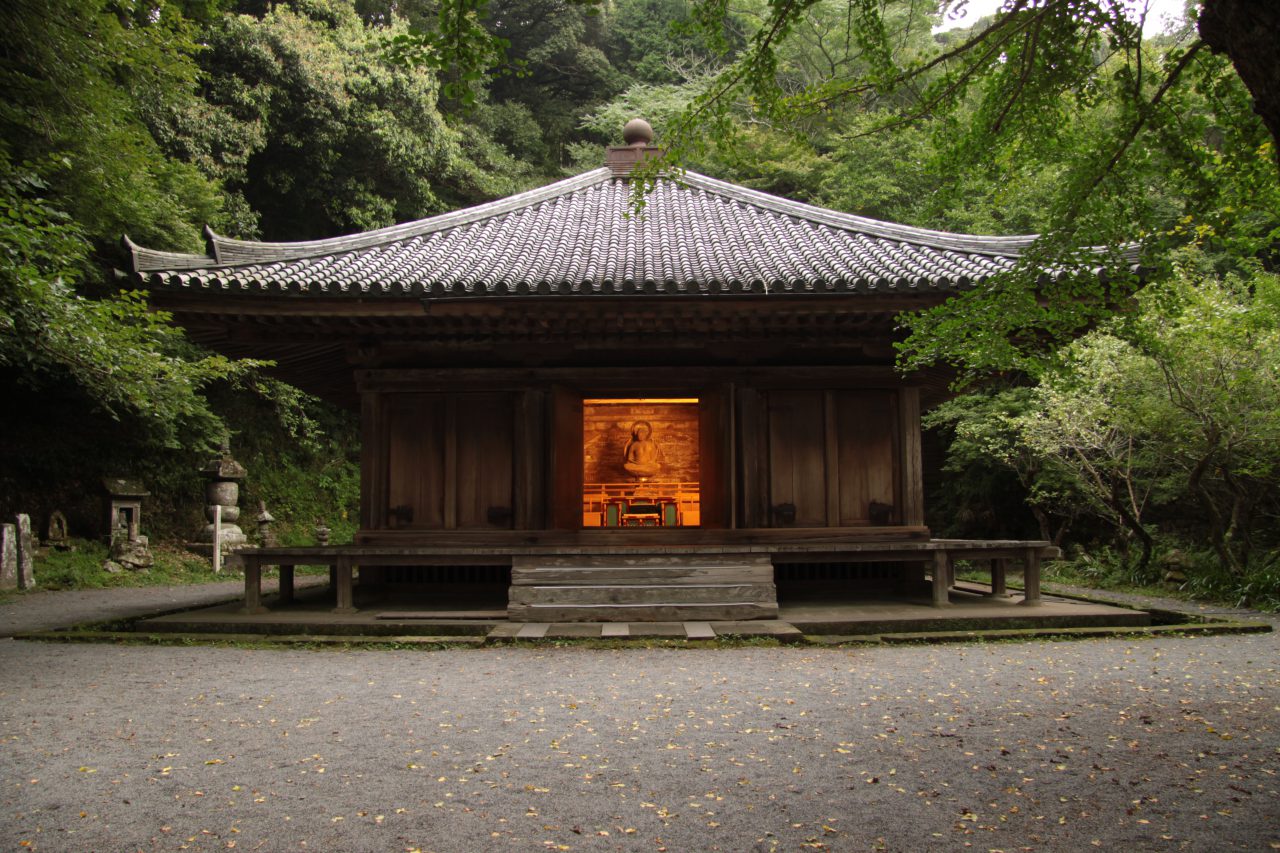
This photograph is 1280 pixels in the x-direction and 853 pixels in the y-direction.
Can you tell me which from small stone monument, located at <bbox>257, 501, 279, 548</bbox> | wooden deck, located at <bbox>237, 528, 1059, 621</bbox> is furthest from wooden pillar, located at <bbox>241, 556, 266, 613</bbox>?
small stone monument, located at <bbox>257, 501, 279, 548</bbox>

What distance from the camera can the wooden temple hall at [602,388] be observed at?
27.1 ft

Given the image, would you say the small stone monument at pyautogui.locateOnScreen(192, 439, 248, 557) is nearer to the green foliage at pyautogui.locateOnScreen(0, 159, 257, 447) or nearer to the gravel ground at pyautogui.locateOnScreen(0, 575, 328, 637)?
the gravel ground at pyautogui.locateOnScreen(0, 575, 328, 637)

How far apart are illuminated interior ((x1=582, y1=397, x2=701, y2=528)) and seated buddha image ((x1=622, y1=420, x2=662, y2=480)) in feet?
0.06

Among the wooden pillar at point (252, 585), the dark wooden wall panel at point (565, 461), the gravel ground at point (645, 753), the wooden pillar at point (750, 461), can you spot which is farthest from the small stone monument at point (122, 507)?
the wooden pillar at point (750, 461)

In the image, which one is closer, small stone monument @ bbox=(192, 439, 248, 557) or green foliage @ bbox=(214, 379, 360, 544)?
small stone monument @ bbox=(192, 439, 248, 557)

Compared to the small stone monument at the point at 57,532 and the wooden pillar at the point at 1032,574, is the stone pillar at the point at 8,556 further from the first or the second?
the wooden pillar at the point at 1032,574

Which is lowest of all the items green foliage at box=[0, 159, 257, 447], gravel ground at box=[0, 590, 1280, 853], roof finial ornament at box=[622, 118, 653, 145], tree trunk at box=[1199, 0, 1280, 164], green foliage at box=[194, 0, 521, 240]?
gravel ground at box=[0, 590, 1280, 853]

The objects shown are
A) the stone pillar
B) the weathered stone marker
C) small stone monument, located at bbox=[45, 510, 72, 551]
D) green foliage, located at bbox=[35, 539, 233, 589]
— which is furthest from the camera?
small stone monument, located at bbox=[45, 510, 72, 551]

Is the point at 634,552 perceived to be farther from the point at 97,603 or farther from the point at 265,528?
the point at 265,528

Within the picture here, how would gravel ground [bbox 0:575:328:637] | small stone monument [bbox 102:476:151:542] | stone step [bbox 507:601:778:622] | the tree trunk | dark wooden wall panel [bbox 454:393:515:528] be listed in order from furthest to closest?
1. small stone monument [bbox 102:476:151:542]
2. dark wooden wall panel [bbox 454:393:515:528]
3. gravel ground [bbox 0:575:328:637]
4. stone step [bbox 507:601:778:622]
5. the tree trunk

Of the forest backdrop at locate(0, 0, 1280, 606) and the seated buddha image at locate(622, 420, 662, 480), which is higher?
the forest backdrop at locate(0, 0, 1280, 606)

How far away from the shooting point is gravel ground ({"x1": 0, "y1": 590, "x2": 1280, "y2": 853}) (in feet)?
10.2

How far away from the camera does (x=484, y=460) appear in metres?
9.64

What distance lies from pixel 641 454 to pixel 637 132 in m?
5.53
